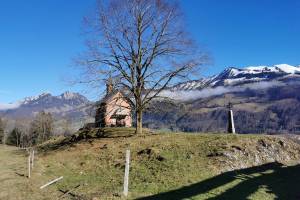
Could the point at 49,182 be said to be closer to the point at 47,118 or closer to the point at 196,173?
the point at 196,173

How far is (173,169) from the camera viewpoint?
2659 centimetres

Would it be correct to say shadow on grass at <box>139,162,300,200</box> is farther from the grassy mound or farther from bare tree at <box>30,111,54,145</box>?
bare tree at <box>30,111,54,145</box>

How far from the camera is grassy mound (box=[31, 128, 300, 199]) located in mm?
22406

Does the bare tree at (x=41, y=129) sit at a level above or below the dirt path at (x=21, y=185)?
above

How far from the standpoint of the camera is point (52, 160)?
35219mm

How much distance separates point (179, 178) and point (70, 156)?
43.6 feet

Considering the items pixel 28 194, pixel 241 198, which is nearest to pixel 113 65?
pixel 28 194

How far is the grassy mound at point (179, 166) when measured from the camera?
73.5ft

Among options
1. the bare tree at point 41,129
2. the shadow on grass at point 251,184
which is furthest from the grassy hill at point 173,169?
the bare tree at point 41,129

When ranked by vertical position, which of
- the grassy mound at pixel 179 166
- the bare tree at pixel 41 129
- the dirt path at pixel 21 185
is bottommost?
the dirt path at pixel 21 185

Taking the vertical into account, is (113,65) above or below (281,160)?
above

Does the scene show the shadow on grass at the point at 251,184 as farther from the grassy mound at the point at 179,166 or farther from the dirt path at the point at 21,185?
the dirt path at the point at 21,185

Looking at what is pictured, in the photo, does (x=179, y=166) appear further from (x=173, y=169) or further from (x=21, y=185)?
(x=21, y=185)

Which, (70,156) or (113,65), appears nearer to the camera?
(70,156)
